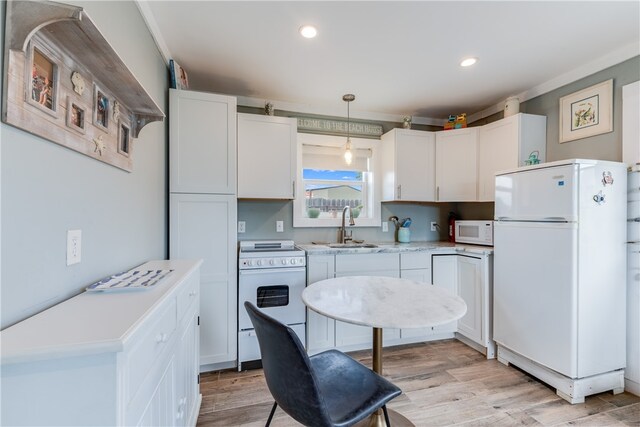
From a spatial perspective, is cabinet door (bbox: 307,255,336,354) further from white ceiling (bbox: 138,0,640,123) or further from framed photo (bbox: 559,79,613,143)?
framed photo (bbox: 559,79,613,143)

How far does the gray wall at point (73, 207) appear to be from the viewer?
739 mm

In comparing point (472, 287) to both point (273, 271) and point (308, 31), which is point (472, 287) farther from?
point (308, 31)

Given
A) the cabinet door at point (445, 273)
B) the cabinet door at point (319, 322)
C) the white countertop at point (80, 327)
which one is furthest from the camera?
the cabinet door at point (445, 273)

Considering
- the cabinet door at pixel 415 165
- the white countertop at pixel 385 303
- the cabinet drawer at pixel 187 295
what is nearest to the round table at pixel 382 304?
the white countertop at pixel 385 303

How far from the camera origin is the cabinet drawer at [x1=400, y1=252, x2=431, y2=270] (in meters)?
2.74

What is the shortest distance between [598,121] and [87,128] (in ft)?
11.3

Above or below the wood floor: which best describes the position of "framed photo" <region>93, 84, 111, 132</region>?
above

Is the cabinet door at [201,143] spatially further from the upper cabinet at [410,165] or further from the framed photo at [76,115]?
the upper cabinet at [410,165]

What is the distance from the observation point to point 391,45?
6.68ft

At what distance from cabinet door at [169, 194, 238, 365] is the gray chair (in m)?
1.15

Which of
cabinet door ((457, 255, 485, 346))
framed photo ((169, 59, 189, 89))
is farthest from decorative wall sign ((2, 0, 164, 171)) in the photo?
cabinet door ((457, 255, 485, 346))

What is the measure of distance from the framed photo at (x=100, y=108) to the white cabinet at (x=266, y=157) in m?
1.41

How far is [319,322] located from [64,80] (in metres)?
2.30

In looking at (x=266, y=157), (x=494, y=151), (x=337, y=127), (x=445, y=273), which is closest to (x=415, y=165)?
(x=494, y=151)
